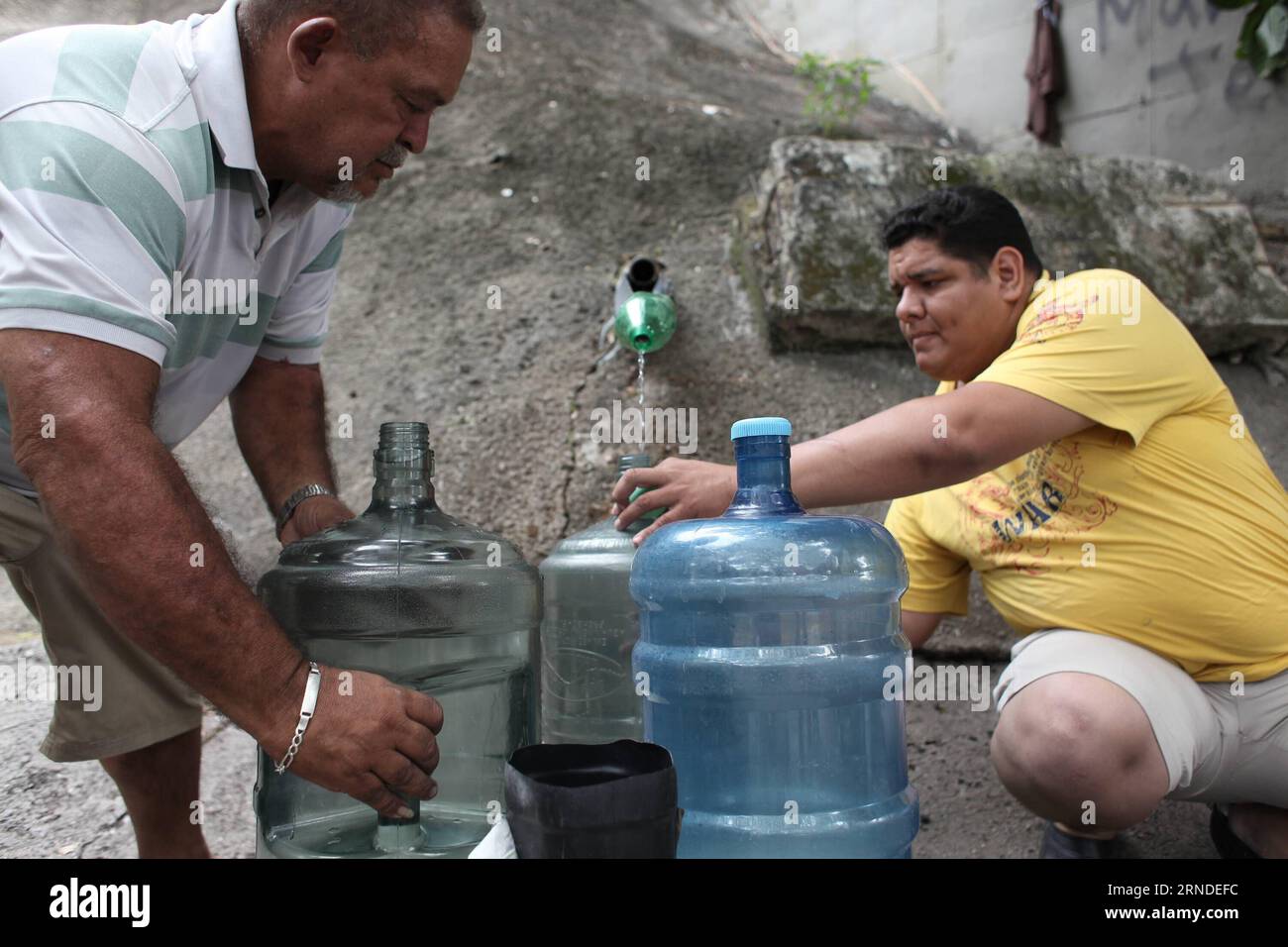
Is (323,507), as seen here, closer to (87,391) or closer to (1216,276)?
(87,391)

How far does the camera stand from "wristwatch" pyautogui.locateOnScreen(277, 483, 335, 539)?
1785mm

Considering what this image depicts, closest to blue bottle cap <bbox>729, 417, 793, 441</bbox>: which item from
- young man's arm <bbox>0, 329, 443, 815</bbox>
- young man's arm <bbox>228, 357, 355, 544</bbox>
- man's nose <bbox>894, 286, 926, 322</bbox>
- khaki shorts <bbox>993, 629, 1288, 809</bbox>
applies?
young man's arm <bbox>0, 329, 443, 815</bbox>

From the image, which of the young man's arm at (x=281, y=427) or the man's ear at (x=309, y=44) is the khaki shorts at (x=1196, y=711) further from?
the man's ear at (x=309, y=44)

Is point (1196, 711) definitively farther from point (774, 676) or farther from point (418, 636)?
point (418, 636)

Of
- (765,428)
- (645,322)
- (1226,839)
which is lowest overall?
(1226,839)

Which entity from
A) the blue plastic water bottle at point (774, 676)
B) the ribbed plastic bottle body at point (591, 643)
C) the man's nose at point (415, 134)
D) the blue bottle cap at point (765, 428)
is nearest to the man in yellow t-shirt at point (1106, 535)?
the blue plastic water bottle at point (774, 676)

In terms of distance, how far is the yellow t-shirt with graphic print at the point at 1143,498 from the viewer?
1944mm

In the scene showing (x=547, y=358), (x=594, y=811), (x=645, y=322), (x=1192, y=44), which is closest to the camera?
(x=594, y=811)

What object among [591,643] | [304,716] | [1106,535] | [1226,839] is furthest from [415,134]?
[1226,839]

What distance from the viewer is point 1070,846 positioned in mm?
2098

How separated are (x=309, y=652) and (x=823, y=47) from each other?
21.7 feet

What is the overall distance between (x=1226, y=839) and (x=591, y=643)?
4.86 feet
